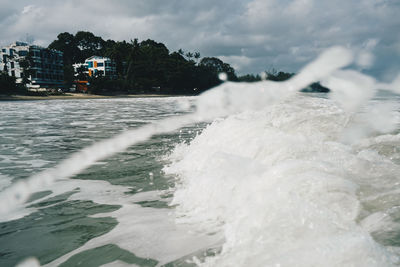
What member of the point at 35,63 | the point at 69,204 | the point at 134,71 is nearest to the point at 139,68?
the point at 134,71

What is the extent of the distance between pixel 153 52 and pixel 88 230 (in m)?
75.1

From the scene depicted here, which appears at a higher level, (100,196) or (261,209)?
(261,209)

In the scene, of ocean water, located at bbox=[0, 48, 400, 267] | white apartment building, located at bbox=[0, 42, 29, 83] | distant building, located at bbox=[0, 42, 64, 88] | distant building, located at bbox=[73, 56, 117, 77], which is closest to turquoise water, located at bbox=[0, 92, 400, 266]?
ocean water, located at bbox=[0, 48, 400, 267]

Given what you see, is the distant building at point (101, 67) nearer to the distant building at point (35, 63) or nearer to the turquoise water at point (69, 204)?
the distant building at point (35, 63)

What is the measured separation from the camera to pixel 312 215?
2.29 m

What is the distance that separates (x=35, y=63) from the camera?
6506 centimetres

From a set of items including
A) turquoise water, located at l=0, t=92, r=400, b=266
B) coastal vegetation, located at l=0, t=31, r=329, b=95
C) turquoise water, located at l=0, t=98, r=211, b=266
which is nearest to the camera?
turquoise water, located at l=0, t=92, r=400, b=266

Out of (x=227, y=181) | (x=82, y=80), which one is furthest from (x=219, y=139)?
(x=82, y=80)

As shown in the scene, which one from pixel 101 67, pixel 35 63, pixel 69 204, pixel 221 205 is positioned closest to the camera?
pixel 221 205

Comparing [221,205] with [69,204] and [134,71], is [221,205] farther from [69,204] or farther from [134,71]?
[134,71]

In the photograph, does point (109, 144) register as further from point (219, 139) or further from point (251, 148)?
point (251, 148)

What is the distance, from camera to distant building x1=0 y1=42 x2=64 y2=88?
211ft

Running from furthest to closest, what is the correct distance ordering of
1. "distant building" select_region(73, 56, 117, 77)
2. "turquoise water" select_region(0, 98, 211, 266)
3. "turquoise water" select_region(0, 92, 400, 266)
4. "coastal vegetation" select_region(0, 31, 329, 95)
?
"distant building" select_region(73, 56, 117, 77) → "coastal vegetation" select_region(0, 31, 329, 95) → "turquoise water" select_region(0, 98, 211, 266) → "turquoise water" select_region(0, 92, 400, 266)

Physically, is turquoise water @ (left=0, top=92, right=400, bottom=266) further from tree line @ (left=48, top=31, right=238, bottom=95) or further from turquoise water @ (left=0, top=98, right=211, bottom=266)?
tree line @ (left=48, top=31, right=238, bottom=95)
